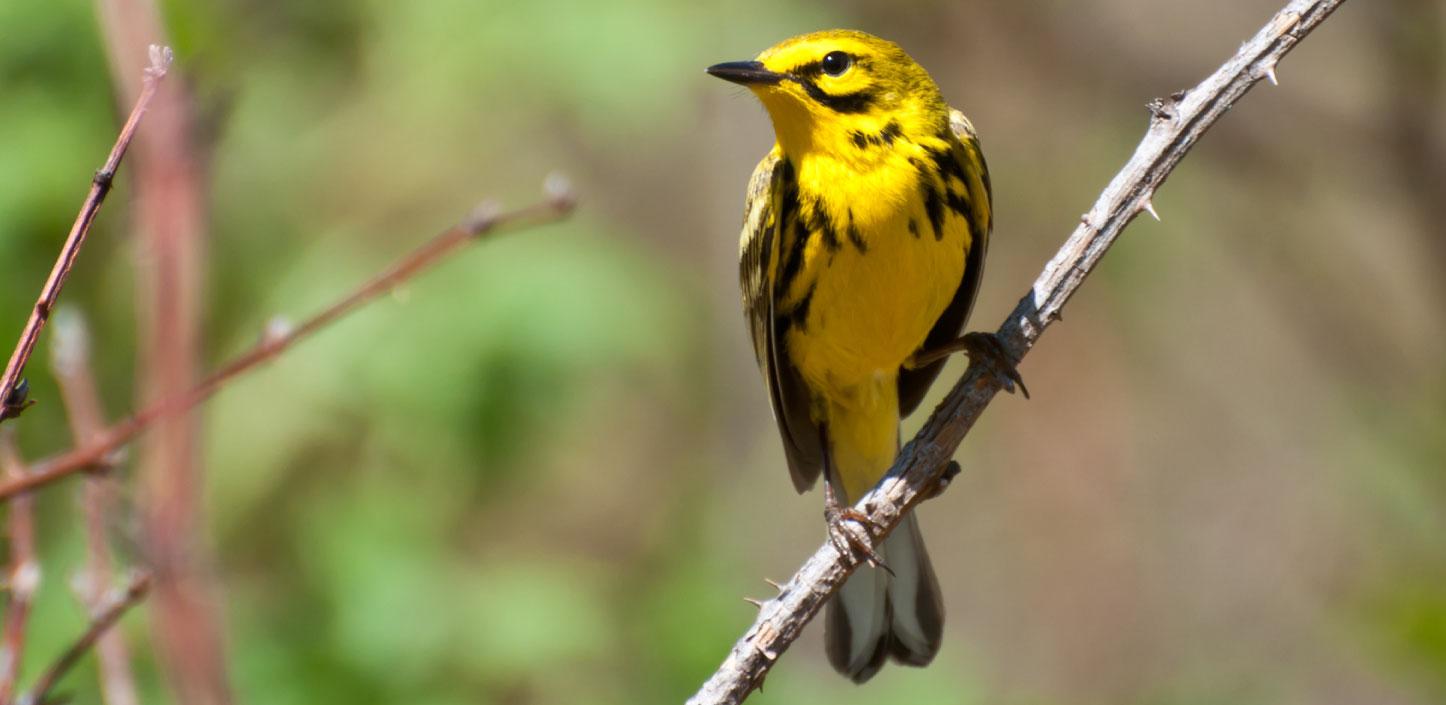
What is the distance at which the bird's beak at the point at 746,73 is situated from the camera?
10.8 ft

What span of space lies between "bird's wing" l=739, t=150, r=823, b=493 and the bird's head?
5.8 inches

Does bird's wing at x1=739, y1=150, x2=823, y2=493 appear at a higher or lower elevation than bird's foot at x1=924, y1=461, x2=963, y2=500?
higher

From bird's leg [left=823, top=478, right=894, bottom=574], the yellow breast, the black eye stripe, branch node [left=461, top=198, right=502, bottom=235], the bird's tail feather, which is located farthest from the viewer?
the bird's tail feather

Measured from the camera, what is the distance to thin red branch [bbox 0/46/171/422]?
4.28 feet

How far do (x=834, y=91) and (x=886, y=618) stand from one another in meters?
1.32

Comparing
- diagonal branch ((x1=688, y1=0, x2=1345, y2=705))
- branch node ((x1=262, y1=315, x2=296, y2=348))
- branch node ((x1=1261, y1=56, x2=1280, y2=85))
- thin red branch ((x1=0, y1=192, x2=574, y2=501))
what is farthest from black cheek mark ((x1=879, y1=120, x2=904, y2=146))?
branch node ((x1=262, y1=315, x2=296, y2=348))

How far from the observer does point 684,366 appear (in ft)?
17.1

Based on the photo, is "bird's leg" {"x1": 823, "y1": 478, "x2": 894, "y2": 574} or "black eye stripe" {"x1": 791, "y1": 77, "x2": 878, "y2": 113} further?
"black eye stripe" {"x1": 791, "y1": 77, "x2": 878, "y2": 113}

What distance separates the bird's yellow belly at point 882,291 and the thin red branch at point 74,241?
2.10m

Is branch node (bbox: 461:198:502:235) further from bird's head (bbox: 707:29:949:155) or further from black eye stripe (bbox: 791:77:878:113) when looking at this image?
black eye stripe (bbox: 791:77:878:113)

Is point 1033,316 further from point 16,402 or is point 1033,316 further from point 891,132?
point 16,402

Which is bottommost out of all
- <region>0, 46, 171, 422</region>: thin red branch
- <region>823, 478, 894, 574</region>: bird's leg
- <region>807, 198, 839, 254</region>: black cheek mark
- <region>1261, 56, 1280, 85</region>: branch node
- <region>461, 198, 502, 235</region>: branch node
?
<region>0, 46, 171, 422</region>: thin red branch

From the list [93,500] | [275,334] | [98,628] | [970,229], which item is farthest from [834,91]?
[98,628]

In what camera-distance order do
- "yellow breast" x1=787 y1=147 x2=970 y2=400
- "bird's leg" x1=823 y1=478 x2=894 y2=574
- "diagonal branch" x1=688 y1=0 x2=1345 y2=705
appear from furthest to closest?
"yellow breast" x1=787 y1=147 x2=970 y2=400
"bird's leg" x1=823 y1=478 x2=894 y2=574
"diagonal branch" x1=688 y1=0 x2=1345 y2=705
